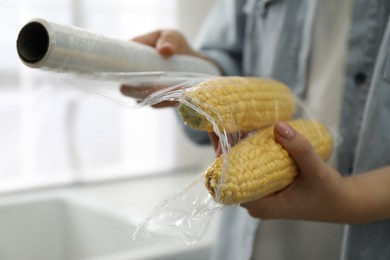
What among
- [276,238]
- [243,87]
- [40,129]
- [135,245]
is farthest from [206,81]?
[40,129]

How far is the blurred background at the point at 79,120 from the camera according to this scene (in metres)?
1.31

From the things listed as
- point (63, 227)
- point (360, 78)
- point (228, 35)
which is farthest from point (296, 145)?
point (63, 227)

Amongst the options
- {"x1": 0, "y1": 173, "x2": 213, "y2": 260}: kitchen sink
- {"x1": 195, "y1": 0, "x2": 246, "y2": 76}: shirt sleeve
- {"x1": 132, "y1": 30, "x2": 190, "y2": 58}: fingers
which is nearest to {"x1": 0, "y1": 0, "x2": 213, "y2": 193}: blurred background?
{"x1": 0, "y1": 173, "x2": 213, "y2": 260}: kitchen sink

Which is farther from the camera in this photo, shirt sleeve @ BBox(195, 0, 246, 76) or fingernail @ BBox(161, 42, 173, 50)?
shirt sleeve @ BBox(195, 0, 246, 76)

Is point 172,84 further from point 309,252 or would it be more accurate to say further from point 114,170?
point 114,170

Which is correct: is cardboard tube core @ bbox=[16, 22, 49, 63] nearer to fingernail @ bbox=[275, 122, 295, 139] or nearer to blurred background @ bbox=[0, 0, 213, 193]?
fingernail @ bbox=[275, 122, 295, 139]

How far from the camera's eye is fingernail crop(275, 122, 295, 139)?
0.48 meters

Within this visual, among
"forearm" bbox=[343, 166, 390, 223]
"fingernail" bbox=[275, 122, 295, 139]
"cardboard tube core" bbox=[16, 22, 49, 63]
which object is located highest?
"cardboard tube core" bbox=[16, 22, 49, 63]

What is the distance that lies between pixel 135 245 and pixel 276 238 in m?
0.40

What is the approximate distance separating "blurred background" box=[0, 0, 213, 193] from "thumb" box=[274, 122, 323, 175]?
90 cm

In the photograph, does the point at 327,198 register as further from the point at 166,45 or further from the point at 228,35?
the point at 228,35

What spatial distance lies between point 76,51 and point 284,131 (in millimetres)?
217

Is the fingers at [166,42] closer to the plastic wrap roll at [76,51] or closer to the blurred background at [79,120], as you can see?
the plastic wrap roll at [76,51]

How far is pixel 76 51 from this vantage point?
439 mm
